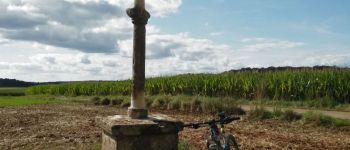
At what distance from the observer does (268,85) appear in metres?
25.2

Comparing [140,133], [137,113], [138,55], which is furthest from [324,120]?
[140,133]

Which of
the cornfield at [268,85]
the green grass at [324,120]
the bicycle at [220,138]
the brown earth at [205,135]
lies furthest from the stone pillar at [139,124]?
the cornfield at [268,85]

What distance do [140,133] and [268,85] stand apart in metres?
19.8

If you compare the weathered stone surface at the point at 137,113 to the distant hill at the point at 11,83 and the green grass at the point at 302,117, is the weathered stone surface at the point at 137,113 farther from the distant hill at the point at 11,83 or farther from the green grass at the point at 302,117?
the distant hill at the point at 11,83

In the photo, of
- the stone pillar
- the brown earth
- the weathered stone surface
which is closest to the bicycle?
the stone pillar

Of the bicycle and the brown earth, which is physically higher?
the bicycle

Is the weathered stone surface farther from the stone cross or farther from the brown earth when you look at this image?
the brown earth

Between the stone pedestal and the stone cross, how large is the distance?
0.17 metres

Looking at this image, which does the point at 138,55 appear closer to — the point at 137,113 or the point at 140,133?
the point at 137,113

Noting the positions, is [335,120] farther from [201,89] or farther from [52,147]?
[201,89]

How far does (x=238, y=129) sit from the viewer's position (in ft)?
48.0

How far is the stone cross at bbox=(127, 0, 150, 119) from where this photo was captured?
648cm

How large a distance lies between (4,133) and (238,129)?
265 inches

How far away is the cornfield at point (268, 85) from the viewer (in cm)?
2282
